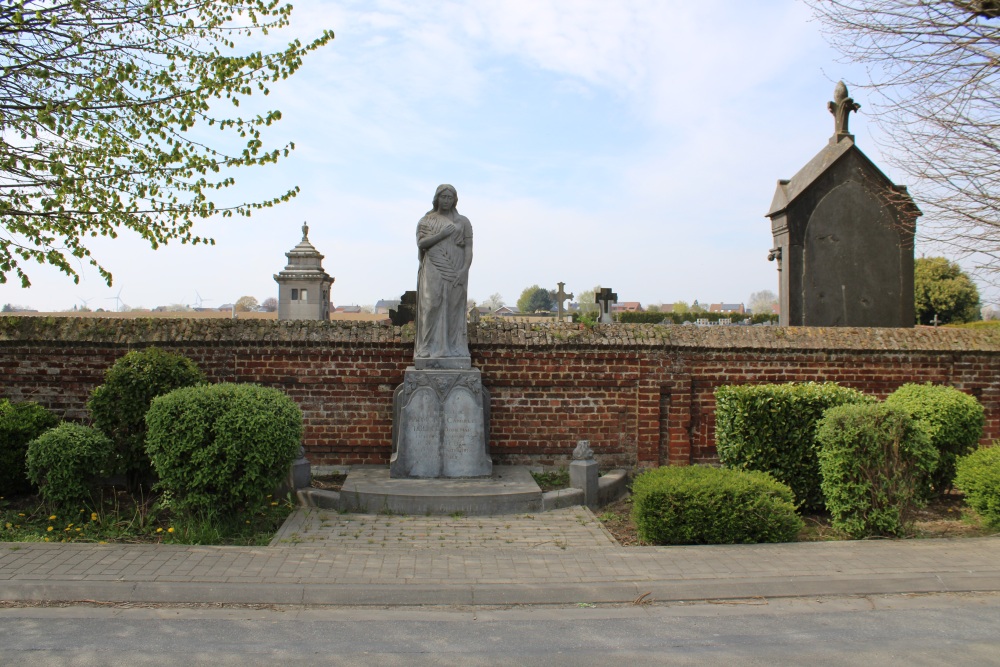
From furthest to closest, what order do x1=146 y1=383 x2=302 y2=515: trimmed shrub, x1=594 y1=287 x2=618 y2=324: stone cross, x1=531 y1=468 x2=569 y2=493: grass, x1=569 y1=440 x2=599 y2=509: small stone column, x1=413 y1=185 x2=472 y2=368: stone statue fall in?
x1=594 y1=287 x2=618 y2=324: stone cross, x1=413 y1=185 x2=472 y2=368: stone statue, x1=531 y1=468 x2=569 y2=493: grass, x1=569 y1=440 x2=599 y2=509: small stone column, x1=146 y1=383 x2=302 y2=515: trimmed shrub

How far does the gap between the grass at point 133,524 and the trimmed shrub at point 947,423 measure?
21.8 ft

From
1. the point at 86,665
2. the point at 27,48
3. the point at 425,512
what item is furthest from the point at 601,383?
the point at 27,48

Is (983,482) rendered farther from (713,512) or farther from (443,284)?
(443,284)

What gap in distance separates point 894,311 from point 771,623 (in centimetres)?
824

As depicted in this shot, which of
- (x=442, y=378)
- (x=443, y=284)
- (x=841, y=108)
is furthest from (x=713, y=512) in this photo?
(x=841, y=108)

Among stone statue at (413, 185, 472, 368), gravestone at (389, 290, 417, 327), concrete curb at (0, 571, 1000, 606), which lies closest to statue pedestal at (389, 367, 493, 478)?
stone statue at (413, 185, 472, 368)

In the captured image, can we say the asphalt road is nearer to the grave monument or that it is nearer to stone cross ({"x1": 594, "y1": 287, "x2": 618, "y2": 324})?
the grave monument

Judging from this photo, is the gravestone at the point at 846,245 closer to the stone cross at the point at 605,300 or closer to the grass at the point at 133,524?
the grass at the point at 133,524

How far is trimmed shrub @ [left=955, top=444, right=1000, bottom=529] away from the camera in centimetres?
717

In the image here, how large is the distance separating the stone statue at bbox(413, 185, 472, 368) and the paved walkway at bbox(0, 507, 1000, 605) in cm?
251

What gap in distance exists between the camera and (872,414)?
276 inches

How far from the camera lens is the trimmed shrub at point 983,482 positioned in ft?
23.5

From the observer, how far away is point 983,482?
286 inches

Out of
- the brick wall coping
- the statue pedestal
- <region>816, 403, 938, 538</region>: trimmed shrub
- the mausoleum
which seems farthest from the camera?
the mausoleum
